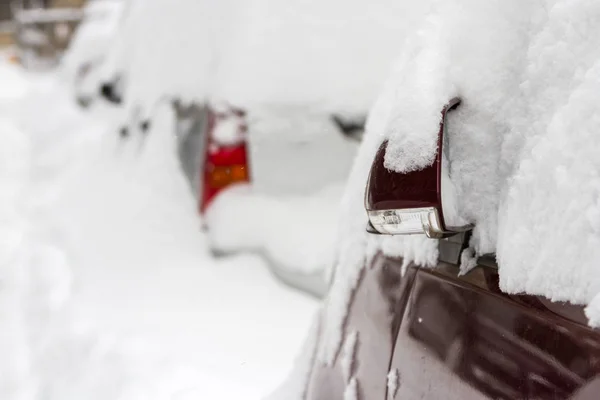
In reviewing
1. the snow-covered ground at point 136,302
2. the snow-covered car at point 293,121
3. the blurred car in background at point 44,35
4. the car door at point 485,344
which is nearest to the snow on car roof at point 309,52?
the snow-covered car at point 293,121

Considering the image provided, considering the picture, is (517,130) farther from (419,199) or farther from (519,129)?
(419,199)

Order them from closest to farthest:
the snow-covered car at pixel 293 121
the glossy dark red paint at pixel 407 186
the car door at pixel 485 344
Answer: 1. the car door at pixel 485 344
2. the glossy dark red paint at pixel 407 186
3. the snow-covered car at pixel 293 121

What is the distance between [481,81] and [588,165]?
34 cm

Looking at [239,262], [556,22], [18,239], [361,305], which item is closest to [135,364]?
[239,262]

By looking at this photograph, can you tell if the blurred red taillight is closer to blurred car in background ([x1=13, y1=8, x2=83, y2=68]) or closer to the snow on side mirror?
the snow on side mirror

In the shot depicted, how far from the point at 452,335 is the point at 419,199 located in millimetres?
292

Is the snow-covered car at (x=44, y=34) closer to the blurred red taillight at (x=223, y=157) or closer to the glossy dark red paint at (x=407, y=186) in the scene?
the blurred red taillight at (x=223, y=157)

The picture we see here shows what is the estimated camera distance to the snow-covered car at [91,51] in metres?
10.9

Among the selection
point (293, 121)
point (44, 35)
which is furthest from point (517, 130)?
point (44, 35)

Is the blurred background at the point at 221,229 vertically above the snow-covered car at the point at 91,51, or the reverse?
the snow-covered car at the point at 91,51

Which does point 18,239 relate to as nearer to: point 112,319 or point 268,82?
point 112,319

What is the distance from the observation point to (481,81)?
1.29 metres

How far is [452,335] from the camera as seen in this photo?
1285mm

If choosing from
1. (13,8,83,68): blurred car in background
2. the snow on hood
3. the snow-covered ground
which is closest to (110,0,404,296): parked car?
the snow-covered ground
